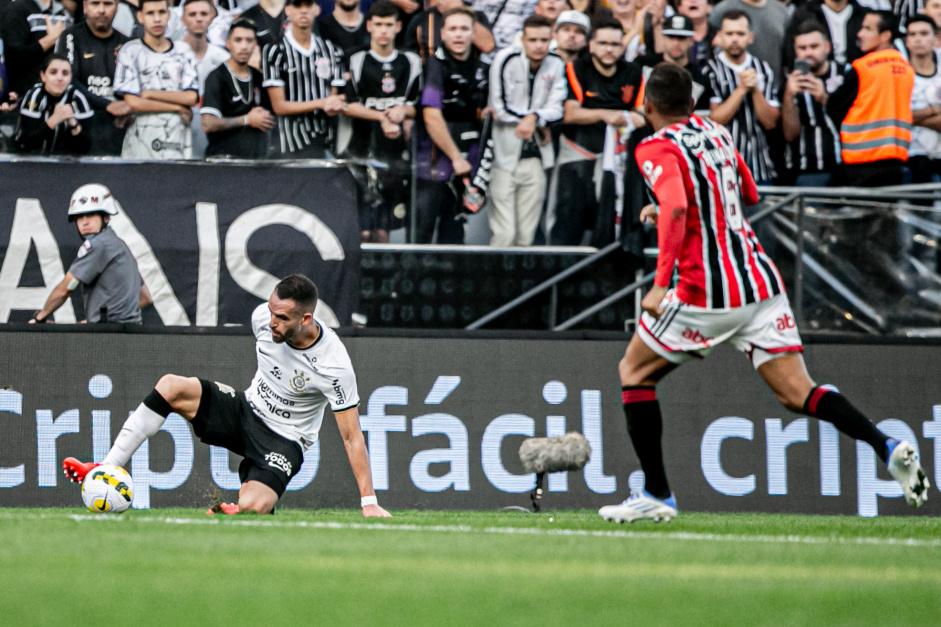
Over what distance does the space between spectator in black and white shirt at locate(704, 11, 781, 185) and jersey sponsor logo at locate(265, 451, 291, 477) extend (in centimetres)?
595

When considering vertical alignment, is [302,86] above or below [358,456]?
above

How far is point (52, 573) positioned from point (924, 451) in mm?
7935

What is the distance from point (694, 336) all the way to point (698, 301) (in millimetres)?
178

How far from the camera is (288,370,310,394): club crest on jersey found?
8.02m

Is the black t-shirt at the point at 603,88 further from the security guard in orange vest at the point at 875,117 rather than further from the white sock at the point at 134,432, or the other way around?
the white sock at the point at 134,432

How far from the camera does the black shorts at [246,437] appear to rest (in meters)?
8.07

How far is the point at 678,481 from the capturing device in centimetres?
1030

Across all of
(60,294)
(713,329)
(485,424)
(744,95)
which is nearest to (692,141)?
(713,329)

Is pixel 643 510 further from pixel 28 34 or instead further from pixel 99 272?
pixel 28 34

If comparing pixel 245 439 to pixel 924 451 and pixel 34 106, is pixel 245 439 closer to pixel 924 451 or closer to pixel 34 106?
pixel 34 106

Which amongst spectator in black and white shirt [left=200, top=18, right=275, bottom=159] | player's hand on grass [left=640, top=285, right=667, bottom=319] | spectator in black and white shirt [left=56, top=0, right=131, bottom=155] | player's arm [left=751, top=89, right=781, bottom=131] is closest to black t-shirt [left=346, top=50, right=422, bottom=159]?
spectator in black and white shirt [left=200, top=18, right=275, bottom=159]

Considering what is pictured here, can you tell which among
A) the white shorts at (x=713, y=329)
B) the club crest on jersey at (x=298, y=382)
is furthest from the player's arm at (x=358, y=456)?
the white shorts at (x=713, y=329)

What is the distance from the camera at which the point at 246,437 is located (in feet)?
26.8

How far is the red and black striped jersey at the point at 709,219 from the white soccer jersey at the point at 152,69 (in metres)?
6.20
